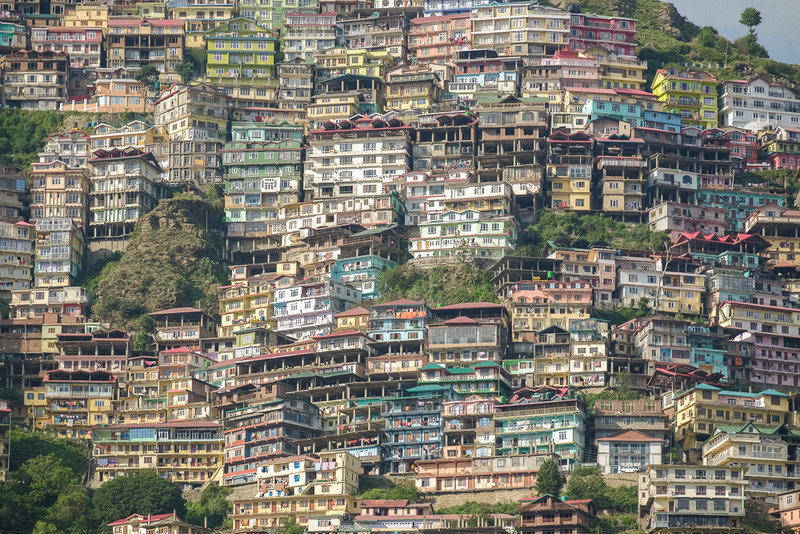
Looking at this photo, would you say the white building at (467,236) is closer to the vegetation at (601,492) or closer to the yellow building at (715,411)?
the yellow building at (715,411)

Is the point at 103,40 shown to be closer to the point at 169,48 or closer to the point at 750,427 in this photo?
the point at 169,48

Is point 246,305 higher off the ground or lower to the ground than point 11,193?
lower

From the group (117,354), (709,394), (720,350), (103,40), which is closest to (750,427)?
(709,394)

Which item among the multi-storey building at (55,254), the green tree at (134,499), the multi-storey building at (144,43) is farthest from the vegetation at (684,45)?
the green tree at (134,499)

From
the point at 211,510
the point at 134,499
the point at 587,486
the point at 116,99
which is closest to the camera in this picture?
the point at 587,486

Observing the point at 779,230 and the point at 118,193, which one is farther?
the point at 118,193

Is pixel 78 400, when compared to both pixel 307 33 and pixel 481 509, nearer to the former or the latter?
pixel 481 509

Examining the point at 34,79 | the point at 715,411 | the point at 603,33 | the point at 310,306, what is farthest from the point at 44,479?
the point at 603,33
